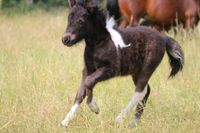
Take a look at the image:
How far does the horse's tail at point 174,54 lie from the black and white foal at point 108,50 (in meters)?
0.11

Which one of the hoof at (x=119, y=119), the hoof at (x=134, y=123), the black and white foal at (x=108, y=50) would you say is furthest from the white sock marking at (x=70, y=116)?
the hoof at (x=134, y=123)

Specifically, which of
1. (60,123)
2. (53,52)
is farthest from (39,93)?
(53,52)

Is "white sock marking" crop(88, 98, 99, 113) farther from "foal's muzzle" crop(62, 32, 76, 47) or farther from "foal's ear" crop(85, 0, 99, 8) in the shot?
"foal's ear" crop(85, 0, 99, 8)

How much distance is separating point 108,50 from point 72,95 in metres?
1.30

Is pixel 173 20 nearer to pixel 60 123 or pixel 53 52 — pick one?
pixel 53 52

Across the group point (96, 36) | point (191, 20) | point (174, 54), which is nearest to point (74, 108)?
point (96, 36)

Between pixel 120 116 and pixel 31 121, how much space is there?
813 millimetres

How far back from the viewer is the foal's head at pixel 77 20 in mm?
4980

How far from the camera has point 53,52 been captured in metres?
9.52

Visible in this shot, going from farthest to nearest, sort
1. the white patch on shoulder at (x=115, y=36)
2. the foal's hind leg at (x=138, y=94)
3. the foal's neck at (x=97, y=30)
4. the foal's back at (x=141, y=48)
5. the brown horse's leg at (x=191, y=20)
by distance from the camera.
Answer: the brown horse's leg at (x=191, y=20), the foal's hind leg at (x=138, y=94), the foal's back at (x=141, y=48), the white patch on shoulder at (x=115, y=36), the foal's neck at (x=97, y=30)

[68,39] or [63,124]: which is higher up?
[68,39]

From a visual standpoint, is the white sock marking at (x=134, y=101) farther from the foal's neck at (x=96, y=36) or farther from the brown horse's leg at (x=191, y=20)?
the brown horse's leg at (x=191, y=20)

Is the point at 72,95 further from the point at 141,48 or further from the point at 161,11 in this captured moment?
the point at 161,11

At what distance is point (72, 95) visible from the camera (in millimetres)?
6336
